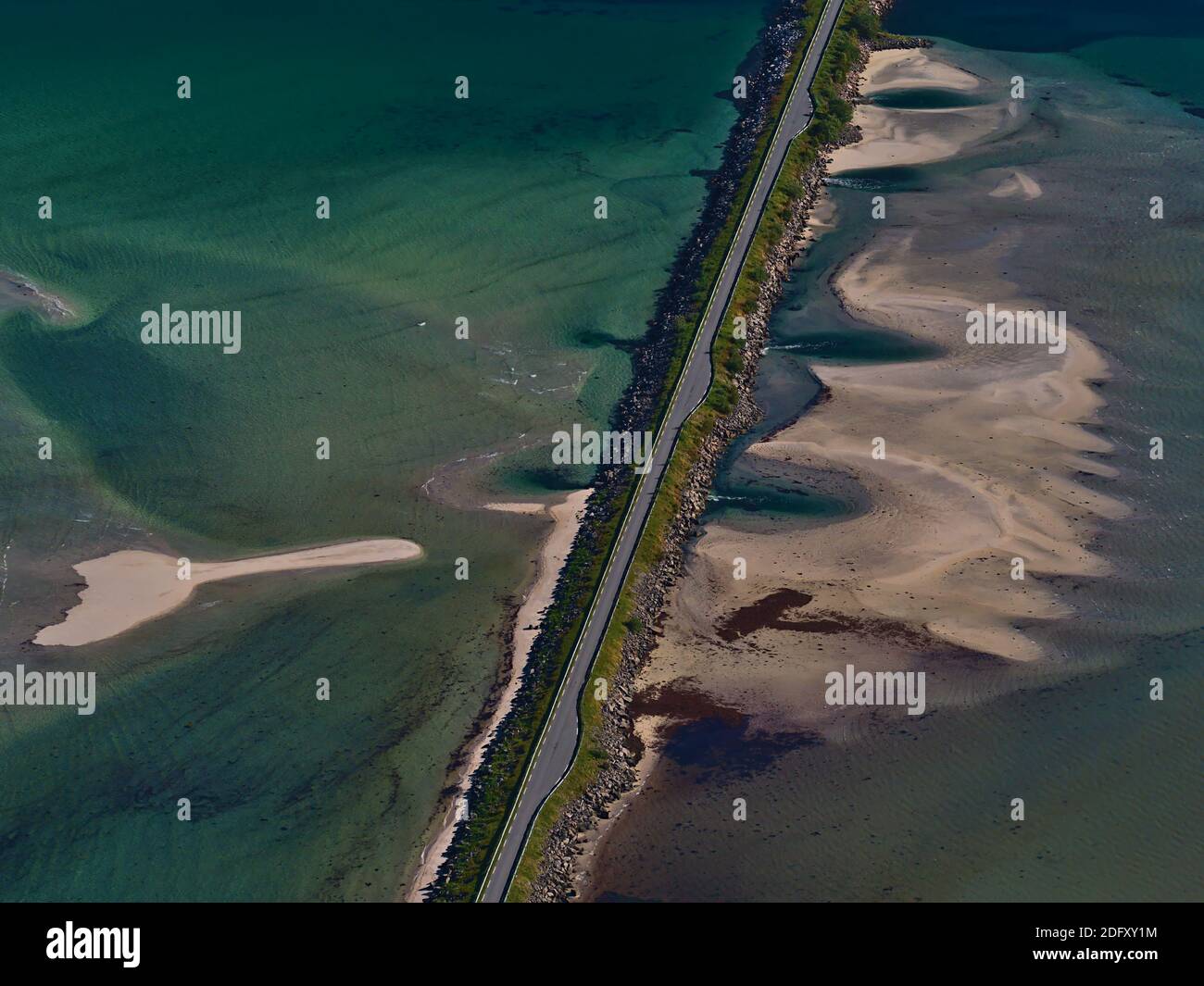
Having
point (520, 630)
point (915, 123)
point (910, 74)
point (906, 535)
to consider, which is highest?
point (910, 74)

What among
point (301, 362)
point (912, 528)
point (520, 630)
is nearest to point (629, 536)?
point (520, 630)

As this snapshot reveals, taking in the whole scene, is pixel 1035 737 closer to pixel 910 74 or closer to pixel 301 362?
pixel 301 362

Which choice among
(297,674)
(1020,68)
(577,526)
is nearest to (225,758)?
(297,674)

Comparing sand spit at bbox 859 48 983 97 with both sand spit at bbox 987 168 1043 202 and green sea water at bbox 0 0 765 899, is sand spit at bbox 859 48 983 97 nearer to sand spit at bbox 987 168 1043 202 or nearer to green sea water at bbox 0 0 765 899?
green sea water at bbox 0 0 765 899

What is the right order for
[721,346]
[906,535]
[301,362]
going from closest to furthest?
[906,535]
[301,362]
[721,346]

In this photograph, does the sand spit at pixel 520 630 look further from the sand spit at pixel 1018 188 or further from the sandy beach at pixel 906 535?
the sand spit at pixel 1018 188

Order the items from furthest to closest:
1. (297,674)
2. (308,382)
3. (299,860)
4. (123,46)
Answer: (123,46)
(308,382)
(297,674)
(299,860)

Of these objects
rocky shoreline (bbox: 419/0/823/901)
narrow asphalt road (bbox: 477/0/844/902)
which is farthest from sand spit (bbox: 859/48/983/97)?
rocky shoreline (bbox: 419/0/823/901)

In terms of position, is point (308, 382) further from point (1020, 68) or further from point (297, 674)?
point (1020, 68)
